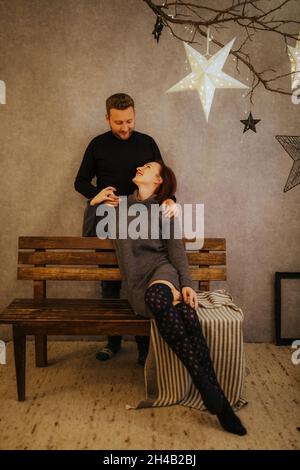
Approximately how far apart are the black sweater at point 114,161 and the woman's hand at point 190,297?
37.0 inches

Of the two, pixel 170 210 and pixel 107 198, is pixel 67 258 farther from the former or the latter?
pixel 170 210

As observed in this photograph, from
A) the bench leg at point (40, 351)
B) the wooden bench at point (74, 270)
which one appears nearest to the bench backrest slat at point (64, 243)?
the wooden bench at point (74, 270)

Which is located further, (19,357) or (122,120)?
(122,120)

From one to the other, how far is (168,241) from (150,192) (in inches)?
14.3

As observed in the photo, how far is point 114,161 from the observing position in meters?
3.45

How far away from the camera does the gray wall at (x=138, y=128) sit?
12.3 feet

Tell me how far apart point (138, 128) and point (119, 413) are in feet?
7.20

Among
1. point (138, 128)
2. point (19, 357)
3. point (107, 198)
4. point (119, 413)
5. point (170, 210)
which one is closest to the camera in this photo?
point (119, 413)

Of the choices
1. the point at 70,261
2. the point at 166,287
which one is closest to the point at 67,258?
the point at 70,261

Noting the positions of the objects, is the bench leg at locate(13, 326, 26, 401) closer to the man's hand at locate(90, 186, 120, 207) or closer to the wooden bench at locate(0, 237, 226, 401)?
the wooden bench at locate(0, 237, 226, 401)

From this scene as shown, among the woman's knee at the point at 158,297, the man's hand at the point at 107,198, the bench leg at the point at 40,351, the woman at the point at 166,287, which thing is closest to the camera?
the woman at the point at 166,287

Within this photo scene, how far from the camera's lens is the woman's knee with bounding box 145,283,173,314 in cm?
274

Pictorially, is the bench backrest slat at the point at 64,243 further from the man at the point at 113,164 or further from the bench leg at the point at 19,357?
the bench leg at the point at 19,357

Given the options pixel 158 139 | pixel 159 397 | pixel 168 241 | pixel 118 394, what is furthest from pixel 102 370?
pixel 158 139
